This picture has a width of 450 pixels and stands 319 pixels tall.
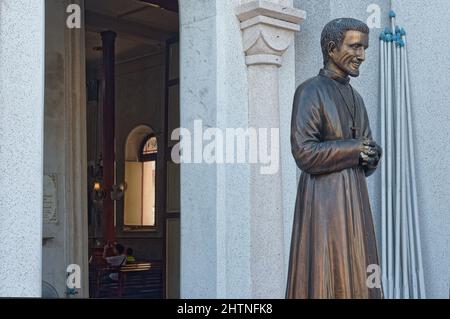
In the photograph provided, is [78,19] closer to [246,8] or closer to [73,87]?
[73,87]

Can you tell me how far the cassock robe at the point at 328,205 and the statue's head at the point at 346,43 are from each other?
0.34 ft

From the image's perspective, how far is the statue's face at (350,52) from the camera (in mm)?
3078

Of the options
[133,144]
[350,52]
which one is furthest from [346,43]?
[133,144]

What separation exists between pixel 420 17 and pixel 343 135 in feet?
10.6

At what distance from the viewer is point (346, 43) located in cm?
309

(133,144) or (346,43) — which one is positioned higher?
(133,144)

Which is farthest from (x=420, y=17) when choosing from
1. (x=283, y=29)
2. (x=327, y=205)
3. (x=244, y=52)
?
(x=327, y=205)

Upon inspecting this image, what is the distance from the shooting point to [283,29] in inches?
210

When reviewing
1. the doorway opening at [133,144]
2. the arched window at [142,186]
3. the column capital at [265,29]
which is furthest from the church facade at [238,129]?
the arched window at [142,186]

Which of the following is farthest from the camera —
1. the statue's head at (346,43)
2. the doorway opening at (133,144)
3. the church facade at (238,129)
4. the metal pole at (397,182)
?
the doorway opening at (133,144)

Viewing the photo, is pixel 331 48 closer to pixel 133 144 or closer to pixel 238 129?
pixel 238 129

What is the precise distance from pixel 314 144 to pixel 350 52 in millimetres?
478

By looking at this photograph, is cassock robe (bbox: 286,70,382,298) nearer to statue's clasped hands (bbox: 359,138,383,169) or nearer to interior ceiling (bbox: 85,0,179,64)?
statue's clasped hands (bbox: 359,138,383,169)

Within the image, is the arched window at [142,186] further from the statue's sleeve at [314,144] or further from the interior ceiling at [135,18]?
the statue's sleeve at [314,144]
